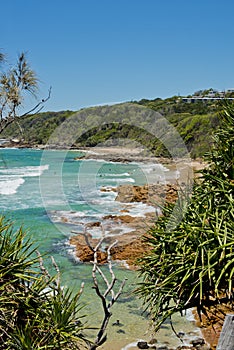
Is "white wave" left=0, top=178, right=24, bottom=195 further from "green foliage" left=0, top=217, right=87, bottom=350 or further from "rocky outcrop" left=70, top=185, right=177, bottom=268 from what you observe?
"green foliage" left=0, top=217, right=87, bottom=350

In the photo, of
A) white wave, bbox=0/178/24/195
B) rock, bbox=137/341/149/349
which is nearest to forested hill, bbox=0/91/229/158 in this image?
white wave, bbox=0/178/24/195

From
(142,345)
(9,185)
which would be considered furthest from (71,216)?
(9,185)

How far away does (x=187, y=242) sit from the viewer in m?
5.25

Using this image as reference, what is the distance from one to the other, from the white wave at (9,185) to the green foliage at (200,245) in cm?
3298

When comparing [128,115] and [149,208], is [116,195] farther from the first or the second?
[128,115]

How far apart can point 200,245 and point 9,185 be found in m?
40.1

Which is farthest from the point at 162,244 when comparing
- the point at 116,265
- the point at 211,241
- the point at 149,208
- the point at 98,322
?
the point at 149,208

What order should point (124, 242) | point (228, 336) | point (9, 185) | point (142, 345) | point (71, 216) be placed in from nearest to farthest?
point (228, 336) < point (142, 345) < point (124, 242) < point (71, 216) < point (9, 185)

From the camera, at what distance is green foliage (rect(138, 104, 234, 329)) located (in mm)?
4742

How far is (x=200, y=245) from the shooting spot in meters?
4.67

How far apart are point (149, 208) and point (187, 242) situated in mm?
21794

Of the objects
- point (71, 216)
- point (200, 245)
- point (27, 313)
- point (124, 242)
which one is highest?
point (200, 245)

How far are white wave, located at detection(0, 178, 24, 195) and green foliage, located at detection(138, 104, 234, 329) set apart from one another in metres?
33.0

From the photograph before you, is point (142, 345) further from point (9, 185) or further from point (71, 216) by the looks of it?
point (9, 185)
